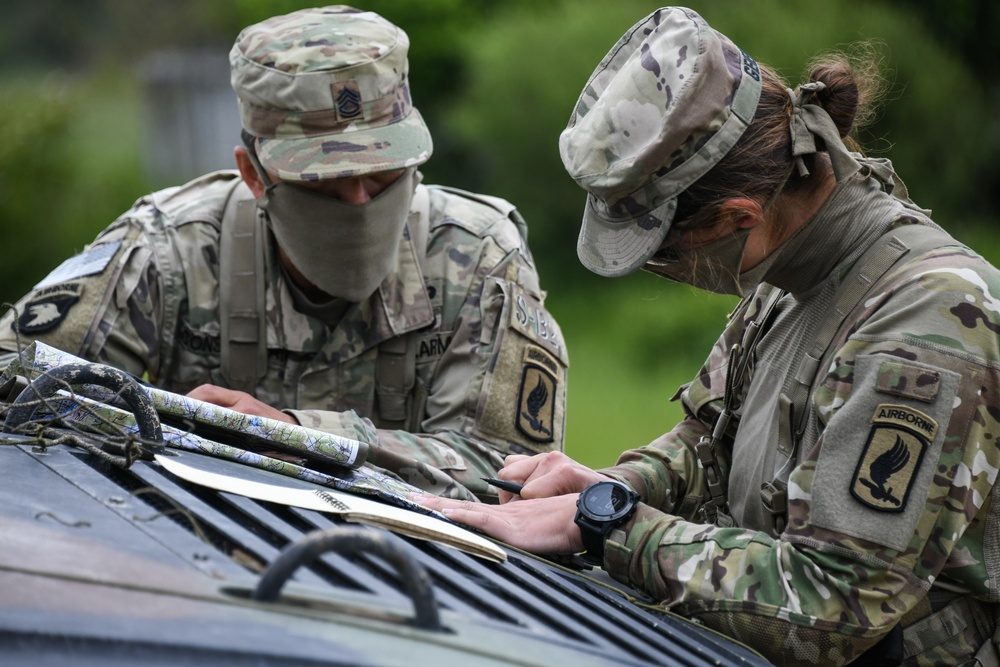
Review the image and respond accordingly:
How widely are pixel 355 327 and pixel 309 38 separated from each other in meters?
0.80

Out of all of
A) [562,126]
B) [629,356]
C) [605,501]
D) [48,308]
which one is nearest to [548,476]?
[605,501]

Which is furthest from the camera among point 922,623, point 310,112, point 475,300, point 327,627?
point 475,300

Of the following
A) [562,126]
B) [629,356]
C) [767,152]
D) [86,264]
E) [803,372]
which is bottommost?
[629,356]

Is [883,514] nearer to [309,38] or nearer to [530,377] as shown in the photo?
[530,377]

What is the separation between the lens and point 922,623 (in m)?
2.01

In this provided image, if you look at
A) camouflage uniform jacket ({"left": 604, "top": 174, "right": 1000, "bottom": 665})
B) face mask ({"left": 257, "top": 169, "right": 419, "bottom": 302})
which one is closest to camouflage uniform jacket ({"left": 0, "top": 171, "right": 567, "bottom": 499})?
face mask ({"left": 257, "top": 169, "right": 419, "bottom": 302})

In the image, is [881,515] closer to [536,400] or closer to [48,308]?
[536,400]

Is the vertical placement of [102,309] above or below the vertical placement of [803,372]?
below

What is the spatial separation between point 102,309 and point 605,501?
5.88 ft

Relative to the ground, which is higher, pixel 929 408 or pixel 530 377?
pixel 929 408

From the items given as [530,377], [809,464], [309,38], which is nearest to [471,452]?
[530,377]

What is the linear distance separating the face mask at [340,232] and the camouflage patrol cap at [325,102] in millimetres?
97

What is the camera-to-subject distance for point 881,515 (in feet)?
6.12

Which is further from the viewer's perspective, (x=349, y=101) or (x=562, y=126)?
(x=562, y=126)
